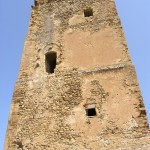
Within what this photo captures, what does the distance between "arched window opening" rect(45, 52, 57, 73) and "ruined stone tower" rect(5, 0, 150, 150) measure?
0.03 meters

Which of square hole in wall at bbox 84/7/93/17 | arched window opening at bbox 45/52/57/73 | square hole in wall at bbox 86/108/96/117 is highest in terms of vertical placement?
square hole in wall at bbox 84/7/93/17

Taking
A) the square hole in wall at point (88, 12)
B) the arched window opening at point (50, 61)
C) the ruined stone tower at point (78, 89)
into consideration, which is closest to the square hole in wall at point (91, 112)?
the ruined stone tower at point (78, 89)

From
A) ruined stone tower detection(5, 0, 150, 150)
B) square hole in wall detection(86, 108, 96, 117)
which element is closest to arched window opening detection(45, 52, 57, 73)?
ruined stone tower detection(5, 0, 150, 150)

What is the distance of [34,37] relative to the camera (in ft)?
30.5

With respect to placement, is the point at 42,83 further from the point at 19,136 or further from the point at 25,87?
the point at 19,136

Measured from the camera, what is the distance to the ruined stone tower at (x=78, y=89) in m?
6.52

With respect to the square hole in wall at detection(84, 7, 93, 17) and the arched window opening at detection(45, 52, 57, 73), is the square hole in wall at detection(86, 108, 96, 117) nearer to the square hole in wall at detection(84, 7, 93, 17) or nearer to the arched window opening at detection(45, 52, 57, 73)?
the arched window opening at detection(45, 52, 57, 73)

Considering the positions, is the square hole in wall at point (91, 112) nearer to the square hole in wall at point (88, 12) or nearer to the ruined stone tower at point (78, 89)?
the ruined stone tower at point (78, 89)

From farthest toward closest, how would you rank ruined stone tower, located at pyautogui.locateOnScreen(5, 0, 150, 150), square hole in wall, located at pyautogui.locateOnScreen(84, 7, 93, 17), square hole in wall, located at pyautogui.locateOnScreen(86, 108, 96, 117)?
square hole in wall, located at pyautogui.locateOnScreen(84, 7, 93, 17)
square hole in wall, located at pyautogui.locateOnScreen(86, 108, 96, 117)
ruined stone tower, located at pyautogui.locateOnScreen(5, 0, 150, 150)

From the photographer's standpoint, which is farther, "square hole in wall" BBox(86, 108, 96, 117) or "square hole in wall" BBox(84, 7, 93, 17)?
"square hole in wall" BBox(84, 7, 93, 17)

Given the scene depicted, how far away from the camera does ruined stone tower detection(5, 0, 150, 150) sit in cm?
652

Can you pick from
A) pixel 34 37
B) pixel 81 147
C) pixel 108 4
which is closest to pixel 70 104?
pixel 81 147

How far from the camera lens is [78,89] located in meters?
7.50

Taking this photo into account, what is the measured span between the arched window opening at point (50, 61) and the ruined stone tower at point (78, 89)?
0.03 m
